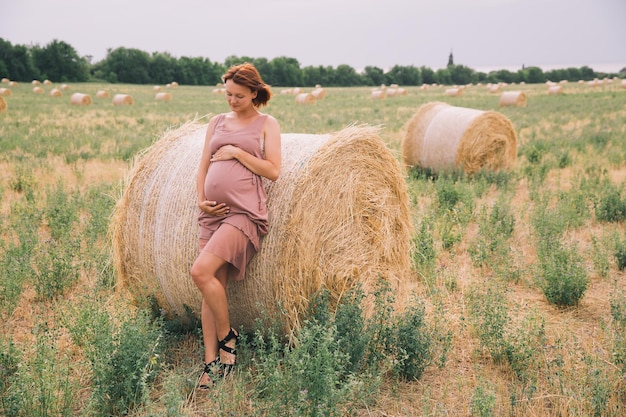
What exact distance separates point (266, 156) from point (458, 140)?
6.87m

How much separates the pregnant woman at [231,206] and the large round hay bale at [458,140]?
676 cm

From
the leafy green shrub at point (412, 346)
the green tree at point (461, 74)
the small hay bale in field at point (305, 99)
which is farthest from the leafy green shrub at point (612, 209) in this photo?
the green tree at point (461, 74)

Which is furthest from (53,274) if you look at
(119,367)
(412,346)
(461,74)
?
(461,74)

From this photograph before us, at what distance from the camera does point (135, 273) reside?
4.74 m

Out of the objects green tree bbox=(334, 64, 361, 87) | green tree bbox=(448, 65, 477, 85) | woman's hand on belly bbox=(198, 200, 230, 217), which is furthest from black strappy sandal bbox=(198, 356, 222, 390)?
green tree bbox=(448, 65, 477, 85)

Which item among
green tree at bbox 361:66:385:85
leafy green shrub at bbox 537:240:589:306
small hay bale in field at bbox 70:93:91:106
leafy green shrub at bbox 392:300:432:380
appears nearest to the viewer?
leafy green shrub at bbox 392:300:432:380

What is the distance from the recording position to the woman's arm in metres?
3.96

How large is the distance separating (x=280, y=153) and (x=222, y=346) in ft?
4.89

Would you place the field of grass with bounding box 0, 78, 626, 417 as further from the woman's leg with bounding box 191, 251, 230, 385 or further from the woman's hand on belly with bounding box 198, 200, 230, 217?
the woman's hand on belly with bounding box 198, 200, 230, 217

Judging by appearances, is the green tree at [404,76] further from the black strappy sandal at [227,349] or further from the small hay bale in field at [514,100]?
the black strappy sandal at [227,349]

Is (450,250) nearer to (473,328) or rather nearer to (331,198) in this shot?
(473,328)

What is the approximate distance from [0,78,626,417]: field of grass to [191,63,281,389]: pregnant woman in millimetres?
196

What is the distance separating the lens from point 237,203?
3865mm

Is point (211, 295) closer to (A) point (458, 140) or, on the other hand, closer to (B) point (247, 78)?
(B) point (247, 78)
